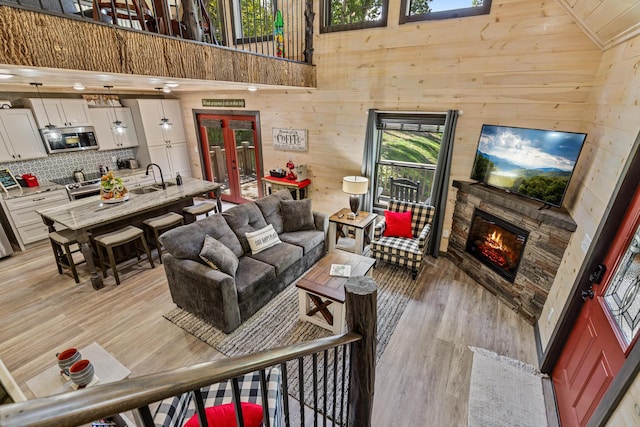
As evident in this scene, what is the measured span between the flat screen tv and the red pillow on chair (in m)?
1.09

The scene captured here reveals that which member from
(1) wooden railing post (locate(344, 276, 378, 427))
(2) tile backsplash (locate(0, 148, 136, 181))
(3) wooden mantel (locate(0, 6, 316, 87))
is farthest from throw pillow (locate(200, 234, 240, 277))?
(2) tile backsplash (locate(0, 148, 136, 181))

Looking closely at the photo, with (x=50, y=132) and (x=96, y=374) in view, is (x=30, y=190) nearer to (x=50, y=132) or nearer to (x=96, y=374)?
(x=50, y=132)

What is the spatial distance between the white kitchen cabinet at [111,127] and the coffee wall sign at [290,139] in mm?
3223

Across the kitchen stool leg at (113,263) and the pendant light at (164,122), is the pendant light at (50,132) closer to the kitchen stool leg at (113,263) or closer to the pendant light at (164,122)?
the pendant light at (164,122)

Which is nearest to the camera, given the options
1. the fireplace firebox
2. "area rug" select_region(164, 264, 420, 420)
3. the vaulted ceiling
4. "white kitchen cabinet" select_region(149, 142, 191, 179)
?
the vaulted ceiling

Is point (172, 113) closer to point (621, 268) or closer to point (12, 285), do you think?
point (12, 285)

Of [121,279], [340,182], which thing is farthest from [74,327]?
[340,182]

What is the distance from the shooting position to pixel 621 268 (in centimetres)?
180

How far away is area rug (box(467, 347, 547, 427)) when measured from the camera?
2156mm

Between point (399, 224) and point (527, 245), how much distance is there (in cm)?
155

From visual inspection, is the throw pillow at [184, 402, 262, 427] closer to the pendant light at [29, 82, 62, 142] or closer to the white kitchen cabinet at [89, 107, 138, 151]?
the pendant light at [29, 82, 62, 142]

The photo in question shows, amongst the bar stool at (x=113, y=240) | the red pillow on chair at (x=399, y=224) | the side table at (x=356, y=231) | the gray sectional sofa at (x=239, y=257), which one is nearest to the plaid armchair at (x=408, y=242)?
the red pillow on chair at (x=399, y=224)

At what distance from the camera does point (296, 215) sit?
4.11m

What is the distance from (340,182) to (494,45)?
280 cm
